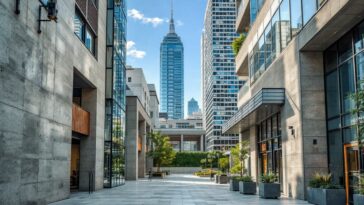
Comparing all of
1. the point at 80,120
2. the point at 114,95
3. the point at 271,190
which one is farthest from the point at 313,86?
the point at 114,95

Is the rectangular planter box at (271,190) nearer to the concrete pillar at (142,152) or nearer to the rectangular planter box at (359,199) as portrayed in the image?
the rectangular planter box at (359,199)

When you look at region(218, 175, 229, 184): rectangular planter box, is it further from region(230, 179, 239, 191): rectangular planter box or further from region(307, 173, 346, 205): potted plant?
region(307, 173, 346, 205): potted plant

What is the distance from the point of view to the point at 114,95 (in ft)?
98.6

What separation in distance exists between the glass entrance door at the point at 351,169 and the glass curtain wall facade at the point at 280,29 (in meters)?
5.57

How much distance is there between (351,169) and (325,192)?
1647 millimetres

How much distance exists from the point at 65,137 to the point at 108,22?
13198 mm

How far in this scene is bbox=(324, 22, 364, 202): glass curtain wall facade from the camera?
15586 mm

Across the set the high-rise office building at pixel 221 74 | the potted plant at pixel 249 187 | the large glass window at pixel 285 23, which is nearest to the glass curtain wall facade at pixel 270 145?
the potted plant at pixel 249 187

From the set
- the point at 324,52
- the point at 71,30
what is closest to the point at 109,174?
the point at 71,30

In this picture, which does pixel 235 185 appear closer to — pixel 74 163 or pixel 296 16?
pixel 296 16

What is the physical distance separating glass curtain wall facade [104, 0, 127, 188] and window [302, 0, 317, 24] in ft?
48.6

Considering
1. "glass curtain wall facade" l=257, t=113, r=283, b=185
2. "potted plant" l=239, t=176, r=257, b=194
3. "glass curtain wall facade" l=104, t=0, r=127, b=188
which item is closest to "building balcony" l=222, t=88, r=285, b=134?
"glass curtain wall facade" l=257, t=113, r=283, b=185

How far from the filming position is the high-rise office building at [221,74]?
156875 millimetres

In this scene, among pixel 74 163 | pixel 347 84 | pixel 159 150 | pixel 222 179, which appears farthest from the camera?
pixel 159 150
